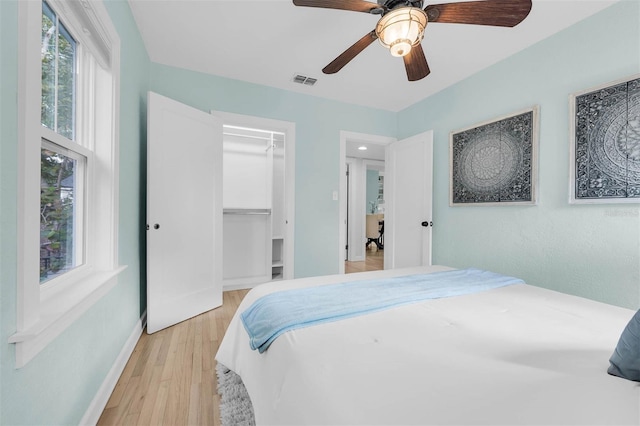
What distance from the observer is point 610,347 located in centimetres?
91

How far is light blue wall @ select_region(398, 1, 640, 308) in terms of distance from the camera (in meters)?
1.82

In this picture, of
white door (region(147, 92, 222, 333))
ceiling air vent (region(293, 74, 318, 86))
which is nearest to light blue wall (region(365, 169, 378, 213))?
ceiling air vent (region(293, 74, 318, 86))

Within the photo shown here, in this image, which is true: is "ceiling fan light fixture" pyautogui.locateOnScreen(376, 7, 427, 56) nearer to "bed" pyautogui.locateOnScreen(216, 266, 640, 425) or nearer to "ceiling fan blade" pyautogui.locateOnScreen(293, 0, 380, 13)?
"ceiling fan blade" pyautogui.locateOnScreen(293, 0, 380, 13)

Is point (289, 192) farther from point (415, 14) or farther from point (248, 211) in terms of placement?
point (415, 14)

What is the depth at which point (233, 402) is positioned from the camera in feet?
4.58

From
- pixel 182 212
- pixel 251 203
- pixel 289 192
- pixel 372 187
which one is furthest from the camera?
pixel 372 187

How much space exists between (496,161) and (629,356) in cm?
223

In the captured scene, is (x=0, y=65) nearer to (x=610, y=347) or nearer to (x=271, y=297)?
(x=271, y=297)

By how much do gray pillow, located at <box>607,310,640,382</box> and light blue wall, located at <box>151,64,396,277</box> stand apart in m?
2.74

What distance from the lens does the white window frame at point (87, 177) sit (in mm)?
779

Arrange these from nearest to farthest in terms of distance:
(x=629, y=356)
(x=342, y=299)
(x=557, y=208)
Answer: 1. (x=629, y=356)
2. (x=342, y=299)
3. (x=557, y=208)

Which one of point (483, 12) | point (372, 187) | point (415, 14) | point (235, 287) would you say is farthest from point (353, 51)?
point (372, 187)

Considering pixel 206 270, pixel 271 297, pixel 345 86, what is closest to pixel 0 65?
pixel 271 297

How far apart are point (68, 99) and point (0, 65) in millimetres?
733
